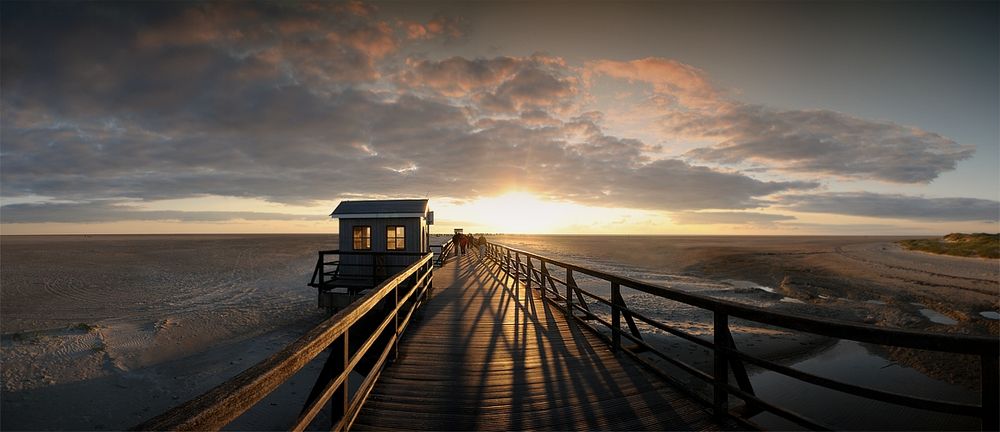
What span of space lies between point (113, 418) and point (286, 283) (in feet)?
58.4

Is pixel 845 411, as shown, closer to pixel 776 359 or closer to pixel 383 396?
pixel 776 359

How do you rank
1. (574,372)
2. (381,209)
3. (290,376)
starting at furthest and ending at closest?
(381,209) → (574,372) → (290,376)

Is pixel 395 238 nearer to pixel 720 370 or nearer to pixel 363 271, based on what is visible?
pixel 363 271

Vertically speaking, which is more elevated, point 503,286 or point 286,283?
point 503,286

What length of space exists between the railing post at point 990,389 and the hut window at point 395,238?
16636 mm

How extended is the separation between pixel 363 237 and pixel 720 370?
1606 centimetres

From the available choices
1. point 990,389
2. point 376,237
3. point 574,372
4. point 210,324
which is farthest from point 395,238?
point 990,389

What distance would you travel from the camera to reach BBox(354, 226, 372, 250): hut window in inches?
669

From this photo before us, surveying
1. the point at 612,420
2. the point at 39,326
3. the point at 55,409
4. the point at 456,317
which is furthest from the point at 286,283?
the point at 612,420

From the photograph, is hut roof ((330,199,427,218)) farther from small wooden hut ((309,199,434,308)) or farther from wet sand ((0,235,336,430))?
wet sand ((0,235,336,430))

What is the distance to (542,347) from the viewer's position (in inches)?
225

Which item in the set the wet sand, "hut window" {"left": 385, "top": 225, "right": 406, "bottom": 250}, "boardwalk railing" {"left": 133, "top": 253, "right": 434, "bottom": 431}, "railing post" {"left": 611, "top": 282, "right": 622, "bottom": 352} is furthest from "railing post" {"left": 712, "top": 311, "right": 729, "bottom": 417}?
"hut window" {"left": 385, "top": 225, "right": 406, "bottom": 250}

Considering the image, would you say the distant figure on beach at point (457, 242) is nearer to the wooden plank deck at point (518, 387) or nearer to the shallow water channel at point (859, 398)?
the wooden plank deck at point (518, 387)

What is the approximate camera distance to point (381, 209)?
1731 cm
